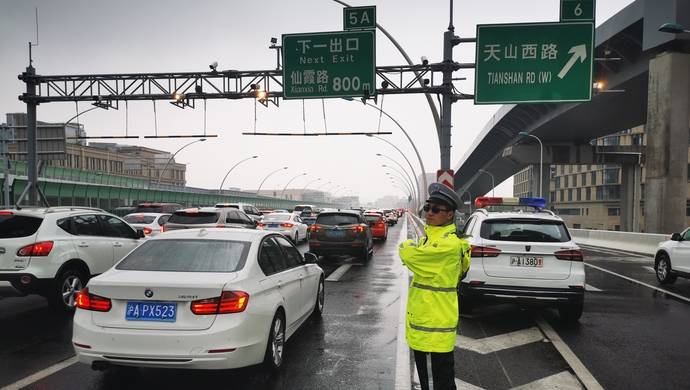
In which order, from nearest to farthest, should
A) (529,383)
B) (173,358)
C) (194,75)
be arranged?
(173,358), (529,383), (194,75)

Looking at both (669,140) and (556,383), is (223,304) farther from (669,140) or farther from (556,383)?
(669,140)

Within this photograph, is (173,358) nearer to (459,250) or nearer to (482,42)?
(459,250)

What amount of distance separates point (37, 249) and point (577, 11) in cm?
1552

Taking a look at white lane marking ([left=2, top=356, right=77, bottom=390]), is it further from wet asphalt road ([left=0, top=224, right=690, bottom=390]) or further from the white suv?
the white suv

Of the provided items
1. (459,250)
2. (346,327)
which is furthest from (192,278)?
(346,327)

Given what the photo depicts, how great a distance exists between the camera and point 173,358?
13.0ft

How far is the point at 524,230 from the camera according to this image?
7000 millimetres

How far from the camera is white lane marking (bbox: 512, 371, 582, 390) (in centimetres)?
450

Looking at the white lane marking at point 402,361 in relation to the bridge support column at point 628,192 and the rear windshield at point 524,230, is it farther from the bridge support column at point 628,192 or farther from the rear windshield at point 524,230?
the bridge support column at point 628,192

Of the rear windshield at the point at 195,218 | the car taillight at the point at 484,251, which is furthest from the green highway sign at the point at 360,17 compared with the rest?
the car taillight at the point at 484,251

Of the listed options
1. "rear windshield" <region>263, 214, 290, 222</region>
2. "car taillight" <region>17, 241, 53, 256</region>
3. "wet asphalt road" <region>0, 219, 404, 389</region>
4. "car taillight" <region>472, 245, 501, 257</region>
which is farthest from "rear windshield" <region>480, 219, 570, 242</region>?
"rear windshield" <region>263, 214, 290, 222</region>

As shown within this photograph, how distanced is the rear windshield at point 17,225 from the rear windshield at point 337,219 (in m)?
8.23

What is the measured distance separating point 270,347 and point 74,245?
4644mm

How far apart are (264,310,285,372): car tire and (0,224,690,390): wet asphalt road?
0.12 metres
